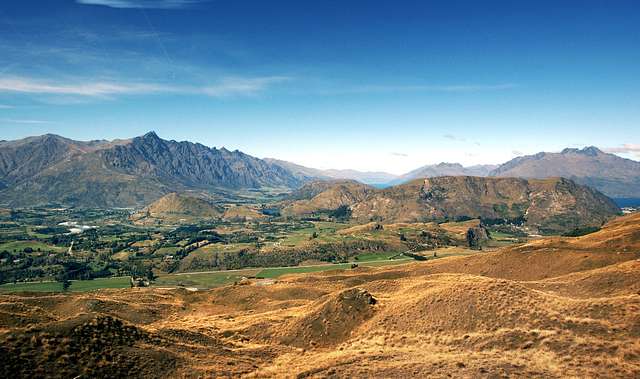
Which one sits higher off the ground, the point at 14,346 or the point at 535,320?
the point at 14,346

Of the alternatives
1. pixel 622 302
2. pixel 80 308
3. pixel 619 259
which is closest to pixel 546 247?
pixel 619 259

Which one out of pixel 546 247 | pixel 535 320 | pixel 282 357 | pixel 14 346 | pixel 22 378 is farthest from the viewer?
pixel 546 247

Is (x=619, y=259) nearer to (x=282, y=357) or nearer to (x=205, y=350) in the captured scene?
(x=282, y=357)

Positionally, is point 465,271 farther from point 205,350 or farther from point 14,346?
point 14,346

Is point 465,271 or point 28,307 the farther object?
point 465,271

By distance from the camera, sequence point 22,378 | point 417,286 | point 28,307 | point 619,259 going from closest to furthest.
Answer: point 22,378 < point 28,307 < point 417,286 < point 619,259

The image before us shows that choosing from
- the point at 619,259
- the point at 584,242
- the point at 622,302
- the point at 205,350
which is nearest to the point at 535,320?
the point at 622,302
